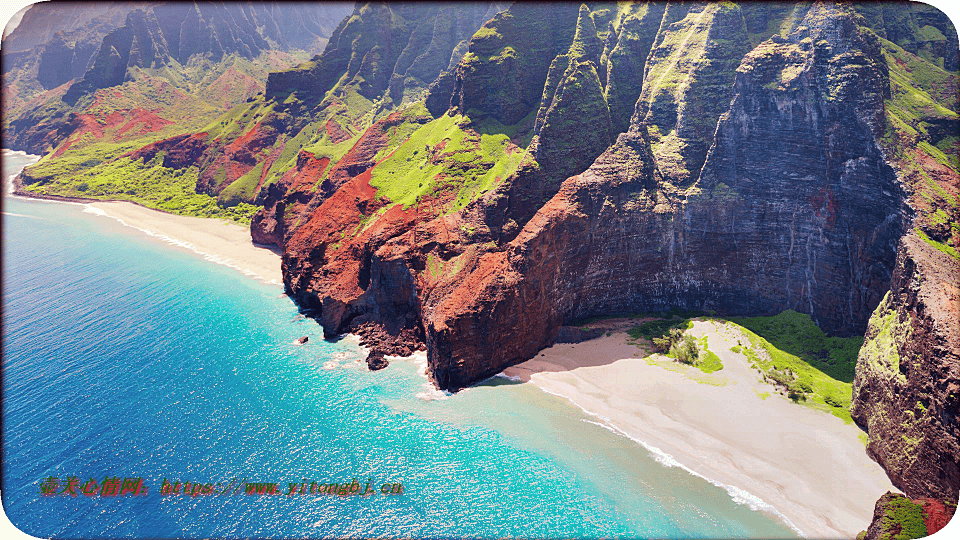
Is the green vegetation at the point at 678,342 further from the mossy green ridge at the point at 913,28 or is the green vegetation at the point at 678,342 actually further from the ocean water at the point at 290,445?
the mossy green ridge at the point at 913,28

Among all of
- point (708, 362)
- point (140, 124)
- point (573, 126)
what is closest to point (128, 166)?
point (140, 124)

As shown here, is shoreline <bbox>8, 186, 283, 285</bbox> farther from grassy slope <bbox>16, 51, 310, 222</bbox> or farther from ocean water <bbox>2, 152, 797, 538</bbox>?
ocean water <bbox>2, 152, 797, 538</bbox>

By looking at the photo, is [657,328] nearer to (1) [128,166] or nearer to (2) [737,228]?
(2) [737,228]

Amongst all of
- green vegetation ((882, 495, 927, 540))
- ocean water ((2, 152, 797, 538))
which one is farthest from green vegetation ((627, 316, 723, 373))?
green vegetation ((882, 495, 927, 540))

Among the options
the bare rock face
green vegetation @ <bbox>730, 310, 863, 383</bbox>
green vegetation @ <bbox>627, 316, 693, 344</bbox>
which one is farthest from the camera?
green vegetation @ <bbox>627, 316, 693, 344</bbox>

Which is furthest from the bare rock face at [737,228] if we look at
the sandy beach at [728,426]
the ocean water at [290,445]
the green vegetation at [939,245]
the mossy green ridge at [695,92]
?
the ocean water at [290,445]

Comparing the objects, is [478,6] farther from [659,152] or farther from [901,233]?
[901,233]
